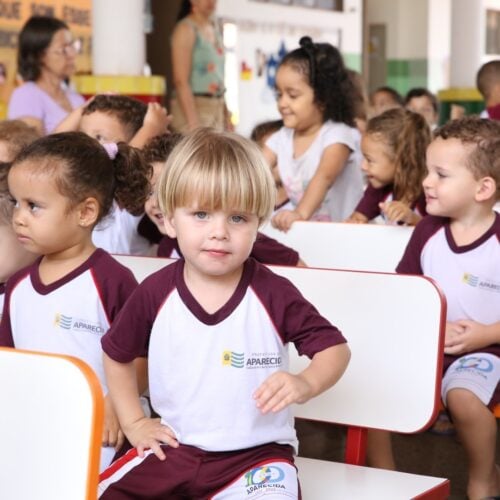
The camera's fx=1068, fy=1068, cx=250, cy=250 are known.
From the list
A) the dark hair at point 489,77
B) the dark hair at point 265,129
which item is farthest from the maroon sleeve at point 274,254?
the dark hair at point 489,77

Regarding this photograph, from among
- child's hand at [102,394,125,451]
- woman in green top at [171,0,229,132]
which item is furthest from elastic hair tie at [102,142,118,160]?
woman in green top at [171,0,229,132]

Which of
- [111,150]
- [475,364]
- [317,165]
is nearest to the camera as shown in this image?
[111,150]

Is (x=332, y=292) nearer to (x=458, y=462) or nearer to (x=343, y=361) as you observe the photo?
(x=343, y=361)

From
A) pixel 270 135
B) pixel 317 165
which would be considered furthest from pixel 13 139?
pixel 270 135

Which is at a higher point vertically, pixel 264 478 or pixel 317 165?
pixel 317 165

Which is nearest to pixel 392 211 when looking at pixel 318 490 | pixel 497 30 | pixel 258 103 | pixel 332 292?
pixel 332 292

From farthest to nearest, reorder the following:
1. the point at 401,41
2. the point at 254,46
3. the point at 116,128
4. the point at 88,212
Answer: the point at 401,41 → the point at 254,46 → the point at 116,128 → the point at 88,212

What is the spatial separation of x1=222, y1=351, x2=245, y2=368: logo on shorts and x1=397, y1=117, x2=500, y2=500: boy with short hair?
983 mm

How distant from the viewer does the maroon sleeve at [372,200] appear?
4.15 meters

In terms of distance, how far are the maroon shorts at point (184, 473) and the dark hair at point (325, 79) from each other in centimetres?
261

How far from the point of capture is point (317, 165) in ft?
14.5

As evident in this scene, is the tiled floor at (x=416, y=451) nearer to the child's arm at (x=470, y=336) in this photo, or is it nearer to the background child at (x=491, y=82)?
the child's arm at (x=470, y=336)

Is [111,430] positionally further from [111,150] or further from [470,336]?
[470,336]

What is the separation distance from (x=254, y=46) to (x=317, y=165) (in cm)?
782
